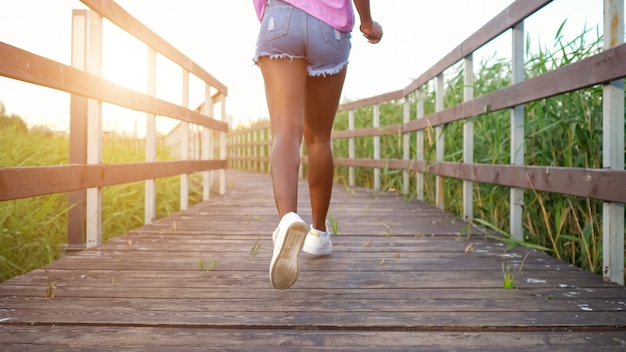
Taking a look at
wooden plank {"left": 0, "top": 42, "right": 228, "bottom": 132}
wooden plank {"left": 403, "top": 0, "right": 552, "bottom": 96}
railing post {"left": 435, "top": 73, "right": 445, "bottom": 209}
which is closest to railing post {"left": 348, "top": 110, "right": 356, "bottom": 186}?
wooden plank {"left": 403, "top": 0, "right": 552, "bottom": 96}

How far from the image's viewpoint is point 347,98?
8984mm

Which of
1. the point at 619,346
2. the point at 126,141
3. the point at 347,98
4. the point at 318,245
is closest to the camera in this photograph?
the point at 619,346

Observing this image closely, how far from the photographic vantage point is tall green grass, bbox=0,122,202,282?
2932 millimetres

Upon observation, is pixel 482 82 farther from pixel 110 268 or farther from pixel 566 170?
pixel 110 268

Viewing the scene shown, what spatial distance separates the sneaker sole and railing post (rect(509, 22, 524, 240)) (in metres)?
1.59

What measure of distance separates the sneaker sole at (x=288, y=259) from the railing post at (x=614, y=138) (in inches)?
46.2

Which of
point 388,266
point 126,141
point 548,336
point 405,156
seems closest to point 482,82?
point 405,156

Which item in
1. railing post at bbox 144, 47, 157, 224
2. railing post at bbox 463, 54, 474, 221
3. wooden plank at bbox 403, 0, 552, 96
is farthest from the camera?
railing post at bbox 463, 54, 474, 221

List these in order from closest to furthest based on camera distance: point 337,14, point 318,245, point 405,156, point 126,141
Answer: point 337,14 < point 318,245 < point 405,156 < point 126,141

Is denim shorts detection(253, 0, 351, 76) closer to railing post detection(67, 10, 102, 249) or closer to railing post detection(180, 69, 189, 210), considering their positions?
railing post detection(67, 10, 102, 249)

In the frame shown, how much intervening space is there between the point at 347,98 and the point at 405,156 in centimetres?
349

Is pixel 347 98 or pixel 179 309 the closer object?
pixel 179 309

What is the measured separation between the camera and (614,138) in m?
2.04

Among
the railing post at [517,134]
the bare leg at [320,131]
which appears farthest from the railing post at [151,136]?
the railing post at [517,134]
